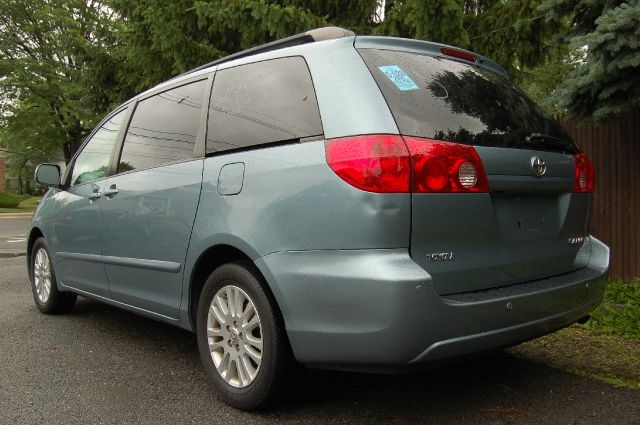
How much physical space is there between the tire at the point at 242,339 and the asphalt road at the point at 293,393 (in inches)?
5.3

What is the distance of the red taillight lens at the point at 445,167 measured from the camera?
2318 mm

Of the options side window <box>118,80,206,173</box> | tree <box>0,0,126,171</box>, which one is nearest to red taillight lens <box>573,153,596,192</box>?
side window <box>118,80,206,173</box>

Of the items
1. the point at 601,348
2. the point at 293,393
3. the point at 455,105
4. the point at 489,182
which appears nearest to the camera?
the point at 489,182

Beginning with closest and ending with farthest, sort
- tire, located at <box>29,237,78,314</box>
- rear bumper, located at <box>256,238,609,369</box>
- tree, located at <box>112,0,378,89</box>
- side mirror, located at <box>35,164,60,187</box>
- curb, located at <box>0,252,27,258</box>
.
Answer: rear bumper, located at <box>256,238,609,369</box> → side mirror, located at <box>35,164,60,187</box> → tire, located at <box>29,237,78,314</box> → tree, located at <box>112,0,378,89</box> → curb, located at <box>0,252,27,258</box>

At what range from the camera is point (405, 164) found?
7.54ft

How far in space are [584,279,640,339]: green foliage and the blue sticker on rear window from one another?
273cm

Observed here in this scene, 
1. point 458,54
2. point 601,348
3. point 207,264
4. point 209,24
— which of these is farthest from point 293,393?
point 209,24

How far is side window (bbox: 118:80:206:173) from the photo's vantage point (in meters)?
3.37

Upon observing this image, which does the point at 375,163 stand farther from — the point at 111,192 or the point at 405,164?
the point at 111,192

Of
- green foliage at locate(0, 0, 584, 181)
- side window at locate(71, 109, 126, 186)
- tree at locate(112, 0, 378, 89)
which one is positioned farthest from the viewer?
tree at locate(112, 0, 378, 89)

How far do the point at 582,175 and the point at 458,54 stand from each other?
0.90 meters

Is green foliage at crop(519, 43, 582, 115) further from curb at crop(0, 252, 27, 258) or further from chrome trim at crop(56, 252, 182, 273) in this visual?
curb at crop(0, 252, 27, 258)

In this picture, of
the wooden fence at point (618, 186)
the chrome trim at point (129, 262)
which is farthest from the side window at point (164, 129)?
the wooden fence at point (618, 186)

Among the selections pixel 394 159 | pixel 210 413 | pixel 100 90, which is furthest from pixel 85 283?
pixel 100 90
